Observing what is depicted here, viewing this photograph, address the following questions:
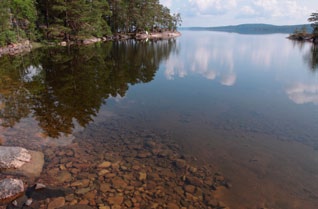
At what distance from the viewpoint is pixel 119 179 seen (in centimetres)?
812

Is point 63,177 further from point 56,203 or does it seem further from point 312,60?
point 312,60

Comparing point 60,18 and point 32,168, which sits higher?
point 60,18

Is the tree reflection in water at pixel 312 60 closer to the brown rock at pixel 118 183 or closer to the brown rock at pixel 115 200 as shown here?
the brown rock at pixel 118 183

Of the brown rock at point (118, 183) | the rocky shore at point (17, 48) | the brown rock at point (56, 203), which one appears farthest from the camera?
the rocky shore at point (17, 48)

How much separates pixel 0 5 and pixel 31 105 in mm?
32025

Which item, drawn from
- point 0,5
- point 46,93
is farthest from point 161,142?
point 0,5

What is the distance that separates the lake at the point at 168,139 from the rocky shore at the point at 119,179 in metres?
0.04

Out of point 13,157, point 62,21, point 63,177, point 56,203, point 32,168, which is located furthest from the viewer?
point 62,21

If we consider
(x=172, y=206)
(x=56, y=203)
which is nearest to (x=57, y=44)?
(x=56, y=203)

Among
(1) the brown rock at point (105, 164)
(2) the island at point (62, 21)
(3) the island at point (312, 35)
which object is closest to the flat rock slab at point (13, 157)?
(1) the brown rock at point (105, 164)

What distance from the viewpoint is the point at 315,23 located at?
9312 cm

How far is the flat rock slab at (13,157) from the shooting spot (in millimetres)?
8234

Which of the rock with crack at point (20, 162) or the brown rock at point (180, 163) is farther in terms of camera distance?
the brown rock at point (180, 163)

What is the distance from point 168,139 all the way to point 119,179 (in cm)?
371
